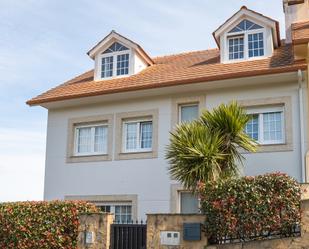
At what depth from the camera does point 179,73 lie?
17.5 metres

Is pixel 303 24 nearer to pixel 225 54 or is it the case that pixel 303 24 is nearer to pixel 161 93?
pixel 225 54

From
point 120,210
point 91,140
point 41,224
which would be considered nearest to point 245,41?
point 91,140

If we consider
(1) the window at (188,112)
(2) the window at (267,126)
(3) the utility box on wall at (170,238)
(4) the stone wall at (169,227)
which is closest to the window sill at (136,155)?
(1) the window at (188,112)

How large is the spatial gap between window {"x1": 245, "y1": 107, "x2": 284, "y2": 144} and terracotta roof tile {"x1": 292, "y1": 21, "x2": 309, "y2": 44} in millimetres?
2483

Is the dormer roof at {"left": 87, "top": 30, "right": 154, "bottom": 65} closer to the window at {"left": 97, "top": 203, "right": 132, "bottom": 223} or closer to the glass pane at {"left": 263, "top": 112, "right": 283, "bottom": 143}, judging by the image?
the glass pane at {"left": 263, "top": 112, "right": 283, "bottom": 143}

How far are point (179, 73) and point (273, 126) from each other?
390cm

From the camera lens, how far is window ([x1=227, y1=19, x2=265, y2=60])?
17500 mm

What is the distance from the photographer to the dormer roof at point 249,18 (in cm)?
1734

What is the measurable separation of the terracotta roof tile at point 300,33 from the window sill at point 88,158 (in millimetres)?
7902

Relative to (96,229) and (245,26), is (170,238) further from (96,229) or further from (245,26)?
(245,26)

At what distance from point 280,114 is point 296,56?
6.47 ft

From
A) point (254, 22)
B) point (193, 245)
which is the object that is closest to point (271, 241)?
point (193, 245)

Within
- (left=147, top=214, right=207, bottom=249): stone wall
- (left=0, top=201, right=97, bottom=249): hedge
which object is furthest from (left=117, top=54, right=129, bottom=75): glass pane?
(left=147, top=214, right=207, bottom=249): stone wall

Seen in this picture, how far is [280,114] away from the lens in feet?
52.7
